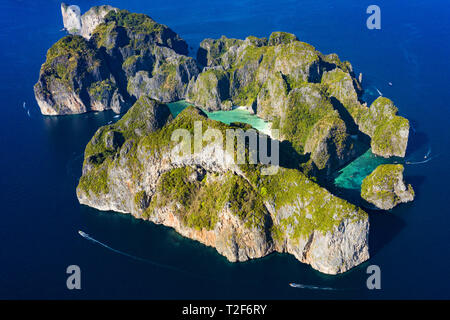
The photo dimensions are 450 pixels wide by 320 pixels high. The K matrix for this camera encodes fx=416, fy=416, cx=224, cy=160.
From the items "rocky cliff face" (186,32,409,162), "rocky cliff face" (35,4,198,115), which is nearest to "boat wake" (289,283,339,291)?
"rocky cliff face" (186,32,409,162)

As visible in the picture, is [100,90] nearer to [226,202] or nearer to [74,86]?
[74,86]

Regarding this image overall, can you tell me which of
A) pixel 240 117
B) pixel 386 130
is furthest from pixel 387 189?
pixel 240 117

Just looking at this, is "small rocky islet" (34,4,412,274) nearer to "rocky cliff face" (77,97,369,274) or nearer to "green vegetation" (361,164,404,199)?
"rocky cliff face" (77,97,369,274)

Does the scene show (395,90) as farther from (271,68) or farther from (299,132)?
(299,132)

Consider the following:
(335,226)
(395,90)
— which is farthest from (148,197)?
(395,90)

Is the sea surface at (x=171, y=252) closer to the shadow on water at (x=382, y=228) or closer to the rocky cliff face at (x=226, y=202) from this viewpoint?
the shadow on water at (x=382, y=228)

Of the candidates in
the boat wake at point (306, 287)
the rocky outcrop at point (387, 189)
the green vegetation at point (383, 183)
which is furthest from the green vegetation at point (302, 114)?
the boat wake at point (306, 287)
